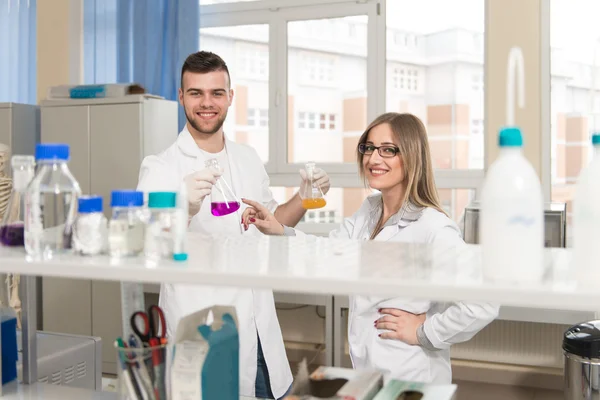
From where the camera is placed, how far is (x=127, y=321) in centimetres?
124

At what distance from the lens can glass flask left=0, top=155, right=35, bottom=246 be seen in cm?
122

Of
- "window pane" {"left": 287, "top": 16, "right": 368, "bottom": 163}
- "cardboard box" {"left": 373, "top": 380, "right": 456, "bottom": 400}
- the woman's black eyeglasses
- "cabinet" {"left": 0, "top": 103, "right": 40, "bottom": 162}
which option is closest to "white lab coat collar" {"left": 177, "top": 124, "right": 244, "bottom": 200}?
the woman's black eyeglasses

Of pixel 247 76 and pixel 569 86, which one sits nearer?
pixel 569 86

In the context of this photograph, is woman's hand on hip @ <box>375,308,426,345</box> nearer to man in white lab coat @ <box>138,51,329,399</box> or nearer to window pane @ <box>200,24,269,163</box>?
man in white lab coat @ <box>138,51,329,399</box>

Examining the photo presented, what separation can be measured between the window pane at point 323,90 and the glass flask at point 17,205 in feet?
9.28

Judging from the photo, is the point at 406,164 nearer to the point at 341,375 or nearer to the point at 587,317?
the point at 341,375

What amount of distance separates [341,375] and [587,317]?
215 cm

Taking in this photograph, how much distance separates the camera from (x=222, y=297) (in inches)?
84.0

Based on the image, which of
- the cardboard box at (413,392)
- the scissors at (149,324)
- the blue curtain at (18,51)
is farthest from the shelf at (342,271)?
the blue curtain at (18,51)

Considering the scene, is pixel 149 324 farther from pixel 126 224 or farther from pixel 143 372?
pixel 126 224

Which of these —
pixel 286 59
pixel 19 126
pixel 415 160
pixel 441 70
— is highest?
pixel 286 59

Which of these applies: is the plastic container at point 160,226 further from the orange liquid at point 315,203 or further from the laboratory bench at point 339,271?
the orange liquid at point 315,203

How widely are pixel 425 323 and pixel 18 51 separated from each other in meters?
3.90

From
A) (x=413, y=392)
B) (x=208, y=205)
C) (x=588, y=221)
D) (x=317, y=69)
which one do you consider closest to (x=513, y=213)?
(x=588, y=221)
